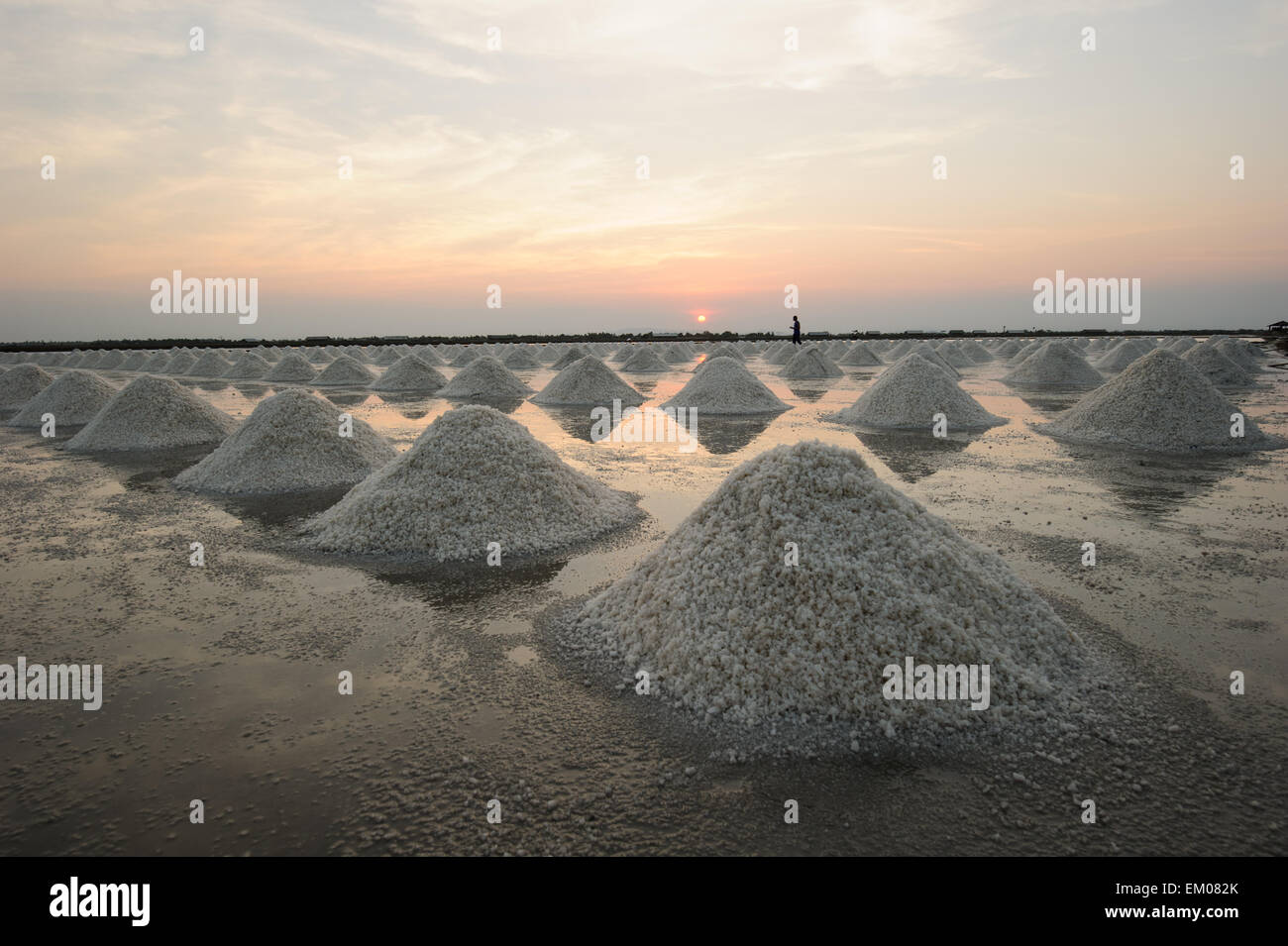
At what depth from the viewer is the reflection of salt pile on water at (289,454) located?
10.3m

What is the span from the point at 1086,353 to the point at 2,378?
60238 millimetres

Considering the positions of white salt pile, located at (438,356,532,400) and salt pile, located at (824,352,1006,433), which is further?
white salt pile, located at (438,356,532,400)

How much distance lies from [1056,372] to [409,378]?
1024 inches

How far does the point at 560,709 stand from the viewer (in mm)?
4145

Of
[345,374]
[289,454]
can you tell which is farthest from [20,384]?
[289,454]

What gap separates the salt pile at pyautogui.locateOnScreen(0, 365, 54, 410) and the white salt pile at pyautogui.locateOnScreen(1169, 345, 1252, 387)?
4006 cm

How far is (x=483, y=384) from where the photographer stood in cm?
2494

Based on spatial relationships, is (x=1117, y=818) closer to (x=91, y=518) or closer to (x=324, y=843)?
(x=324, y=843)

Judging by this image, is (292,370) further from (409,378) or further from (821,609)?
(821,609)

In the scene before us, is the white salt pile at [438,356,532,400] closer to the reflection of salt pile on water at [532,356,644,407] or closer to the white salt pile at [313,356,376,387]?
the reflection of salt pile on water at [532,356,644,407]

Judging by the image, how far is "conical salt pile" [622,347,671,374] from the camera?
1396 inches

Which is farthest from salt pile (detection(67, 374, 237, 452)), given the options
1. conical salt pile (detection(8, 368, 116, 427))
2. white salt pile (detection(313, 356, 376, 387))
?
white salt pile (detection(313, 356, 376, 387))

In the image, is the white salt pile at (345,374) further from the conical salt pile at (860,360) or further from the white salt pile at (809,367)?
the conical salt pile at (860,360)
